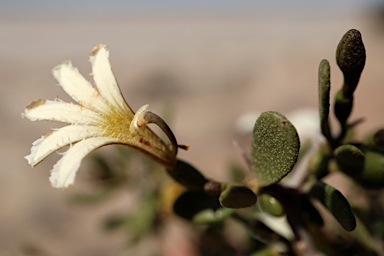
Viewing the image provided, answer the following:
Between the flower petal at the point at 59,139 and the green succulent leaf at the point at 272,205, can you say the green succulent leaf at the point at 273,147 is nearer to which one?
the green succulent leaf at the point at 272,205

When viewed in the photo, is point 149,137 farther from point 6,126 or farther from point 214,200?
point 6,126

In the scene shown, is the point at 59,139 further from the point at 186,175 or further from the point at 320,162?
the point at 320,162

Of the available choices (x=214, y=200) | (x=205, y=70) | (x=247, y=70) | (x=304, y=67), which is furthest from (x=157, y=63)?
(x=214, y=200)

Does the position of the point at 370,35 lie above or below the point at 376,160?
below

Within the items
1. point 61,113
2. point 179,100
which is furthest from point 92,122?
point 179,100

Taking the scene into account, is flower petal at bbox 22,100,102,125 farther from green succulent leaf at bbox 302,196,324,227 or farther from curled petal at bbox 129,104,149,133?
green succulent leaf at bbox 302,196,324,227

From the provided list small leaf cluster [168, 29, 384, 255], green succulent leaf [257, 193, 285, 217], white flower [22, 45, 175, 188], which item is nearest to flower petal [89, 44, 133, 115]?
white flower [22, 45, 175, 188]

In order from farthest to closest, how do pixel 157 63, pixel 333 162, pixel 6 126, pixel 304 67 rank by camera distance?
pixel 157 63, pixel 304 67, pixel 6 126, pixel 333 162

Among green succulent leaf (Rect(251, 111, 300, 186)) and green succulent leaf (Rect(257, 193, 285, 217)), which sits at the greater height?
green succulent leaf (Rect(251, 111, 300, 186))
